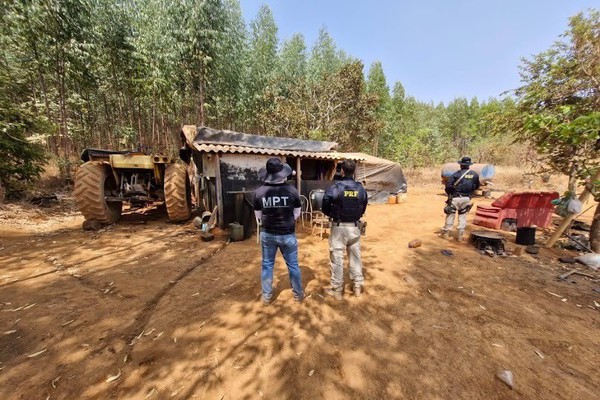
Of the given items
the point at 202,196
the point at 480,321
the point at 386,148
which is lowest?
the point at 480,321

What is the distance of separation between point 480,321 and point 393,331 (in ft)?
4.20

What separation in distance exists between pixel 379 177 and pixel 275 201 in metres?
11.5

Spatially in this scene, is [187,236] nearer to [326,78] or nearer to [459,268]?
[459,268]

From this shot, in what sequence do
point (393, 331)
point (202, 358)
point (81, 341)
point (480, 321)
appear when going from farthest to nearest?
point (480, 321)
point (393, 331)
point (81, 341)
point (202, 358)

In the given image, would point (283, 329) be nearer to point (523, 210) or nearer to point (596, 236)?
point (596, 236)

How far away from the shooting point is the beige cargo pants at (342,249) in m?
3.63

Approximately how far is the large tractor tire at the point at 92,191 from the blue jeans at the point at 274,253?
5.55 m

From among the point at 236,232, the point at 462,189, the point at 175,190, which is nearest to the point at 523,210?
the point at 462,189

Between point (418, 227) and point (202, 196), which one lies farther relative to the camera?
point (202, 196)

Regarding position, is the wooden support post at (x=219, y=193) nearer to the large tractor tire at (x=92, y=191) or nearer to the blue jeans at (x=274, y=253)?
the large tractor tire at (x=92, y=191)

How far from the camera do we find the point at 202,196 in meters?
9.45

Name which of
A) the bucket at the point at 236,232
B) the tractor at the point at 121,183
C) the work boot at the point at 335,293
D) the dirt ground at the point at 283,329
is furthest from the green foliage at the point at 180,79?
the bucket at the point at 236,232

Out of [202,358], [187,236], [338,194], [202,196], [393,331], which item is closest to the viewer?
[202,358]

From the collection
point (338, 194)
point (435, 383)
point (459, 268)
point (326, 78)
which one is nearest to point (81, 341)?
point (338, 194)
